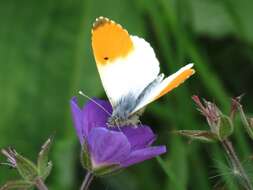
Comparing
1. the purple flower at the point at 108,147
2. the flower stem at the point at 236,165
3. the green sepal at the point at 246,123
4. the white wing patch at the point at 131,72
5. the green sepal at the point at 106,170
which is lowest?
the flower stem at the point at 236,165

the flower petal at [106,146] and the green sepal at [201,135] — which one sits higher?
the flower petal at [106,146]

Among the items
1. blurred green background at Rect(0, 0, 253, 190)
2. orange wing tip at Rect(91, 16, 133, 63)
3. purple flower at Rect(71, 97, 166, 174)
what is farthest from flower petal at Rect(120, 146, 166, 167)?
blurred green background at Rect(0, 0, 253, 190)

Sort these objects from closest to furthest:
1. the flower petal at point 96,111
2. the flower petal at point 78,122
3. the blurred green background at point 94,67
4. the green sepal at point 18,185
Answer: the green sepal at point 18,185 < the flower petal at point 78,122 < the flower petal at point 96,111 < the blurred green background at point 94,67

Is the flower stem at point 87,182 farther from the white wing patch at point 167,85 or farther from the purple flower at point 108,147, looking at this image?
the white wing patch at point 167,85

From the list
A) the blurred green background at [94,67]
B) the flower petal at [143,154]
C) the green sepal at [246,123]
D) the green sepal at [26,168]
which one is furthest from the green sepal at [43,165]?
the blurred green background at [94,67]

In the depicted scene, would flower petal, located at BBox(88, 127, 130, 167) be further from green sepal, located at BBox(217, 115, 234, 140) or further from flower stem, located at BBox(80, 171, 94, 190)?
green sepal, located at BBox(217, 115, 234, 140)

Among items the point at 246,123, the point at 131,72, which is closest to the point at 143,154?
the point at 246,123

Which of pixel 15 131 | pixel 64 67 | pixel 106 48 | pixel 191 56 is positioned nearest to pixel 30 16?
pixel 64 67
